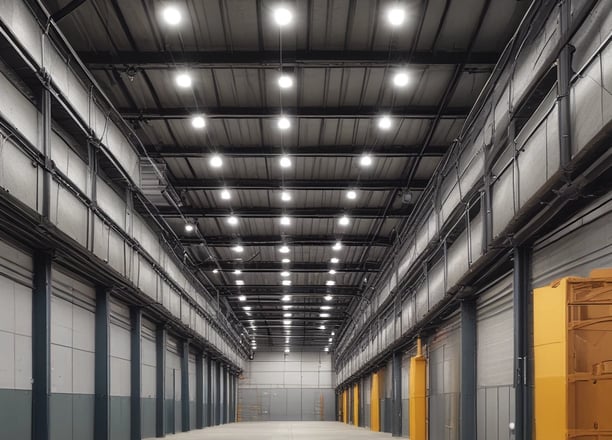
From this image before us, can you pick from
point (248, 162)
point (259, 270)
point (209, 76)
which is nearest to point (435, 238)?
point (248, 162)

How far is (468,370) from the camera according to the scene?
22594 millimetres

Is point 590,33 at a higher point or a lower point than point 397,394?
higher

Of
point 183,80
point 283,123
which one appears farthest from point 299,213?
point 183,80

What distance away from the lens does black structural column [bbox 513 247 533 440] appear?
599 inches

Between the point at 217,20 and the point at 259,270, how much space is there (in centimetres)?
2955

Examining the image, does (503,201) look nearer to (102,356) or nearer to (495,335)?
(495,335)

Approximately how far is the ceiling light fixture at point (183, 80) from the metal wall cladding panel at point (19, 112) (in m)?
3.97

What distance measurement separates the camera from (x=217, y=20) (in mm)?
17453

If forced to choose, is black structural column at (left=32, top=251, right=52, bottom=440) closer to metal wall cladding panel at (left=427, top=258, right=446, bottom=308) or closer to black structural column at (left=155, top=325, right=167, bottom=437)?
metal wall cladding panel at (left=427, top=258, right=446, bottom=308)

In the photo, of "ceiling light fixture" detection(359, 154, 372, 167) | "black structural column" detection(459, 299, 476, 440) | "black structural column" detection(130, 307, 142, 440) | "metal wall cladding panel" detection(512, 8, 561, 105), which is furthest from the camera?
"black structural column" detection(130, 307, 142, 440)

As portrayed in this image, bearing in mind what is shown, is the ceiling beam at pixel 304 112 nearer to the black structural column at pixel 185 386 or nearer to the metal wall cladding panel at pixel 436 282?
the metal wall cladding panel at pixel 436 282

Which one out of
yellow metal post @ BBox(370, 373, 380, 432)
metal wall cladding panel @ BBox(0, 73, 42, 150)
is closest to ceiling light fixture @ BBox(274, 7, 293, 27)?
metal wall cladding panel @ BBox(0, 73, 42, 150)

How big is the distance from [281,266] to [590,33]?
35395 millimetres

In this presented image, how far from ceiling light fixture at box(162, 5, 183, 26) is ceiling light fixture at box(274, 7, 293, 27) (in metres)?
2.11
